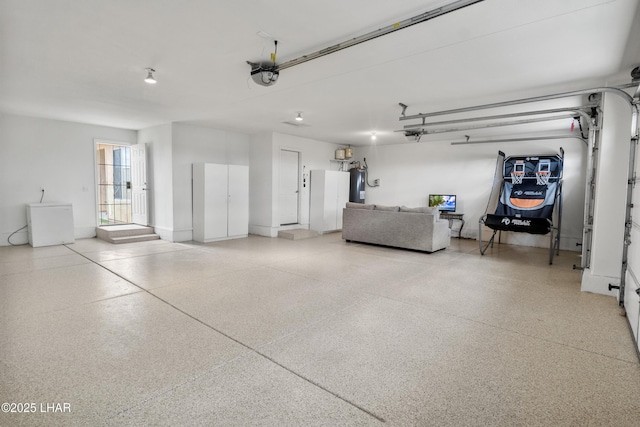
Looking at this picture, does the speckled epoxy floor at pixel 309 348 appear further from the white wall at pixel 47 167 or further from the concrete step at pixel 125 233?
the white wall at pixel 47 167

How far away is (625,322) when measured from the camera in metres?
2.92

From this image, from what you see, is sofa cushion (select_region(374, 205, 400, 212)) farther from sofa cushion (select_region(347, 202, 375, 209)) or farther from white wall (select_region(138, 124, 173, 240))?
white wall (select_region(138, 124, 173, 240))

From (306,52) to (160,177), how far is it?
16.8 ft

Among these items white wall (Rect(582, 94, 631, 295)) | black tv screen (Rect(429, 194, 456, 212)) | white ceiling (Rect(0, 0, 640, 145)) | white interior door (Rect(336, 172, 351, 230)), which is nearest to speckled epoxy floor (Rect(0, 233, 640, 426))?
white wall (Rect(582, 94, 631, 295))

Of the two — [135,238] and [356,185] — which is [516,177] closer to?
[356,185]

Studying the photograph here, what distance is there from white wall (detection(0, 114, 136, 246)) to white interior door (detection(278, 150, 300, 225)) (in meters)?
3.94

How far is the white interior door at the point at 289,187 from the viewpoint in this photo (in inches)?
311

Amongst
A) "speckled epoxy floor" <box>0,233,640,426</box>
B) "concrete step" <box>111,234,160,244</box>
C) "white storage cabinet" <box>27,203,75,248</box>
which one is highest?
"white storage cabinet" <box>27,203,75,248</box>

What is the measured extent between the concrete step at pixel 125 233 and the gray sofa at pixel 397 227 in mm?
4372

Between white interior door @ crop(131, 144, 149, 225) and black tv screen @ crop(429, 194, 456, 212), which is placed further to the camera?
black tv screen @ crop(429, 194, 456, 212)

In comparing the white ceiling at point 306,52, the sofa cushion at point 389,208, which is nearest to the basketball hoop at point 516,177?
the sofa cushion at point 389,208

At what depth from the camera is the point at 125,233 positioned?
6703 mm

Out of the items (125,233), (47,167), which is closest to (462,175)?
(125,233)

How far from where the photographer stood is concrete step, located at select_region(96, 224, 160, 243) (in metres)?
6.50
